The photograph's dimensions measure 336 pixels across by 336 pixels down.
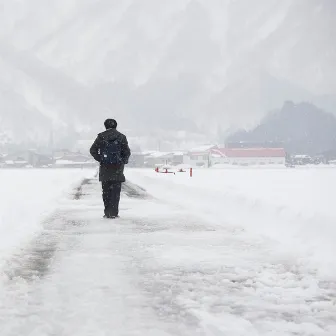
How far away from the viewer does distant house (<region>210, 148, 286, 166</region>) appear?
148 metres

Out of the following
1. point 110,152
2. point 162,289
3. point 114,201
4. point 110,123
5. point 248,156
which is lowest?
point 162,289

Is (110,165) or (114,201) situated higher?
(110,165)

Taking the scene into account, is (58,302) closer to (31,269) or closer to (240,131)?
(31,269)

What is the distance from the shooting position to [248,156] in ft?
504

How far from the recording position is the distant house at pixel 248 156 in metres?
148

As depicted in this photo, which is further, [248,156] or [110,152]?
[248,156]

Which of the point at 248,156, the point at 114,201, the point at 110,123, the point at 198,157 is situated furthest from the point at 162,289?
the point at 198,157

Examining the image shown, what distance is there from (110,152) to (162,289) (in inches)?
287

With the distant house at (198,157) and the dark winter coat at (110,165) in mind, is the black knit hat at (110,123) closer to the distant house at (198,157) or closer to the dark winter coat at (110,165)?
the dark winter coat at (110,165)

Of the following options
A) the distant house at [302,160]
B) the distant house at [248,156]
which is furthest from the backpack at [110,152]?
the distant house at [302,160]

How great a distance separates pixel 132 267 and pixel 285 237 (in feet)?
12.1

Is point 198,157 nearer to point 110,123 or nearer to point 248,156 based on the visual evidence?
point 248,156

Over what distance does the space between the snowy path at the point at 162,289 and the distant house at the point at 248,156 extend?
140904 millimetres

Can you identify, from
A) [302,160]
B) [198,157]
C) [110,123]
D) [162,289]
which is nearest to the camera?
[162,289]
